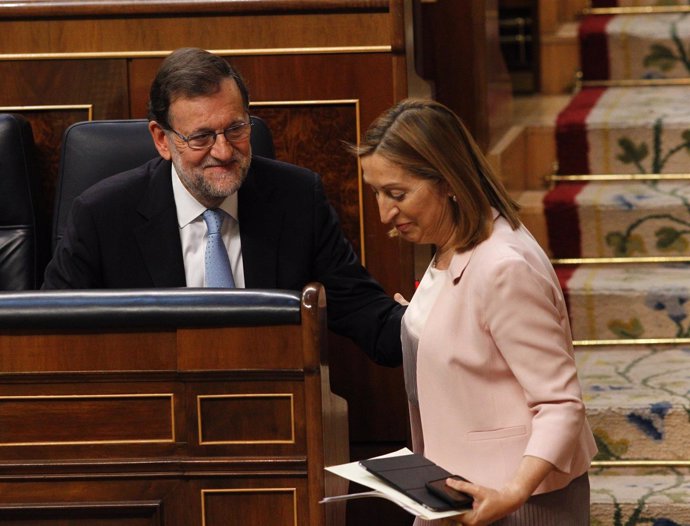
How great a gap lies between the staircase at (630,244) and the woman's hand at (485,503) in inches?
50.9

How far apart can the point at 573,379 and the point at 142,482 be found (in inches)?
27.5

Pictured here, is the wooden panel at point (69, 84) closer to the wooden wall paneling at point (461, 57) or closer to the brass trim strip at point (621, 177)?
the wooden wall paneling at point (461, 57)

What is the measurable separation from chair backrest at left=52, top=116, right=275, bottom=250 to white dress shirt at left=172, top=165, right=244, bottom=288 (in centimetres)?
23

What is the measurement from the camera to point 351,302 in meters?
2.57

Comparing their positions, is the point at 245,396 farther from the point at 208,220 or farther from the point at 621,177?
the point at 621,177

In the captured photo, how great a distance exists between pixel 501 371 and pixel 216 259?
36.4 inches

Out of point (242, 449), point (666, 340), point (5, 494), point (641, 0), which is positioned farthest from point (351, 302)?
point (641, 0)

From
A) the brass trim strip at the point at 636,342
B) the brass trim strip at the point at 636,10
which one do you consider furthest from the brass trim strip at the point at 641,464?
the brass trim strip at the point at 636,10

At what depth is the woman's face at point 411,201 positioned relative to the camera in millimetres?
1809

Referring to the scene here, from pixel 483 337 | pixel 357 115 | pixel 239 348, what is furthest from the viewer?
pixel 357 115

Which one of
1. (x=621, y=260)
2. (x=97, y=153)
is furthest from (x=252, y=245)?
(x=621, y=260)

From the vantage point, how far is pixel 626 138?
394 cm

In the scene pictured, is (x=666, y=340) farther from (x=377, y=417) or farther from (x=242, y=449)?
(x=242, y=449)

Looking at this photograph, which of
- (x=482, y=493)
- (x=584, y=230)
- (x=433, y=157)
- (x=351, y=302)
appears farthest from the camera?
(x=584, y=230)
